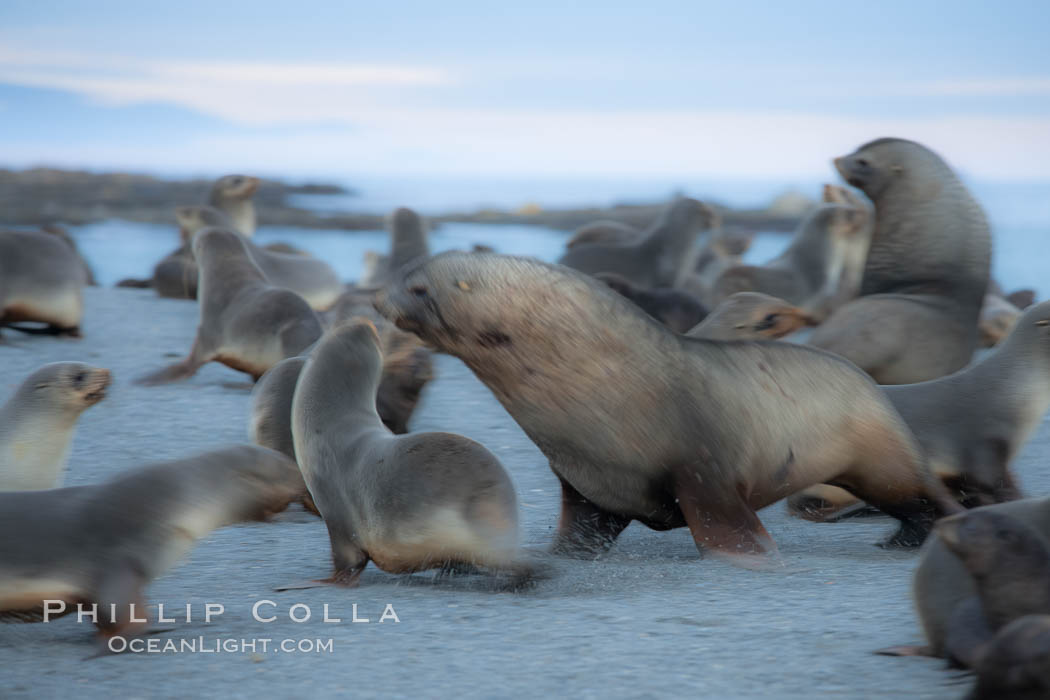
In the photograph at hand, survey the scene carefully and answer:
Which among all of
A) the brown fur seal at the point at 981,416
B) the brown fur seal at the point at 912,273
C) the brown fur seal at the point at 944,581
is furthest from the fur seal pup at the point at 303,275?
the brown fur seal at the point at 944,581

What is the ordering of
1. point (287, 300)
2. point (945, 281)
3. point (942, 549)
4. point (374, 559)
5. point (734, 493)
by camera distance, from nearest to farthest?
point (942, 549), point (374, 559), point (734, 493), point (945, 281), point (287, 300)

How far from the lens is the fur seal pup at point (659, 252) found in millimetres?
11367

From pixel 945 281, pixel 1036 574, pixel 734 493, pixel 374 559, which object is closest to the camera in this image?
pixel 1036 574

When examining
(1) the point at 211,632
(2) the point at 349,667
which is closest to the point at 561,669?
(2) the point at 349,667

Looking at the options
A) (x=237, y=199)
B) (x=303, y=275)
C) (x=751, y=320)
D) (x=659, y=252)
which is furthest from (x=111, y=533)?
(x=237, y=199)

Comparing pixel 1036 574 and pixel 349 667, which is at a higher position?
pixel 1036 574

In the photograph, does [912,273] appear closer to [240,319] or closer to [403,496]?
[240,319]

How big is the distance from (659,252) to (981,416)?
7.11m

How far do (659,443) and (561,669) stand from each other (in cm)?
121

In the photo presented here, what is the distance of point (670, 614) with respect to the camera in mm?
3270

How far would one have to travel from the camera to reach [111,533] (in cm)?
320

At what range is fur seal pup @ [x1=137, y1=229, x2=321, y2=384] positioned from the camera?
23.3 feet

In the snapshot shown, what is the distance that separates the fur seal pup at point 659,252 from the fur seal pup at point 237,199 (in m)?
4.02

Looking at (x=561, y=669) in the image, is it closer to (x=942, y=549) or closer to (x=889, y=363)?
(x=942, y=549)
